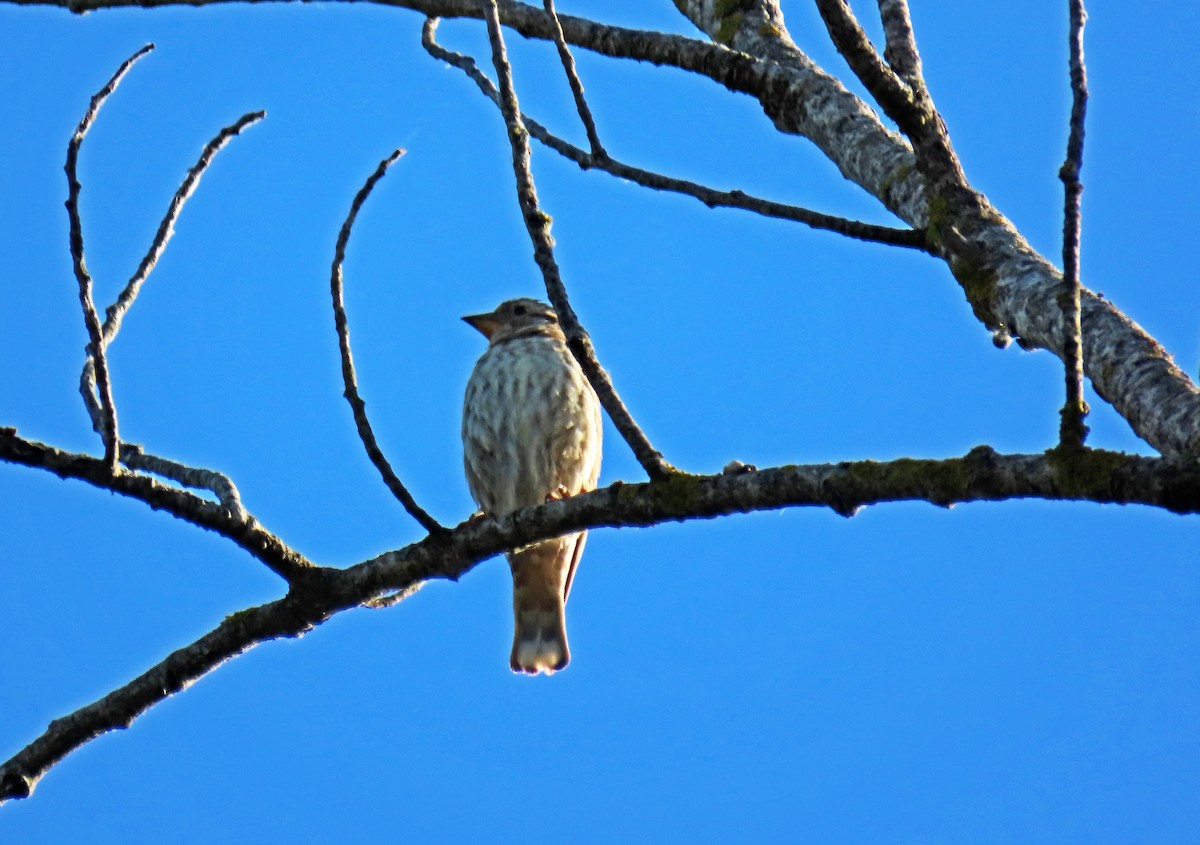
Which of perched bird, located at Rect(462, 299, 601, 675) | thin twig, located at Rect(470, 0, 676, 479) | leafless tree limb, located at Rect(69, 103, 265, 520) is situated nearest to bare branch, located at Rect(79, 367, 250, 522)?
leafless tree limb, located at Rect(69, 103, 265, 520)

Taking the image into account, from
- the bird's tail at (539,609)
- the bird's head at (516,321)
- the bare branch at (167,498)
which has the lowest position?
the bare branch at (167,498)

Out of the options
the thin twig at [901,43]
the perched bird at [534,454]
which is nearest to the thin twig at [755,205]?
the thin twig at [901,43]

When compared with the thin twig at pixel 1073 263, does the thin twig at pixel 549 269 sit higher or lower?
higher

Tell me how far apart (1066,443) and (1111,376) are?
409 mm

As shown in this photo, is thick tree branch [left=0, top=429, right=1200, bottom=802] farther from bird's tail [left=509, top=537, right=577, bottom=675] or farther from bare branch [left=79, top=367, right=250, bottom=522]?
bird's tail [left=509, top=537, right=577, bottom=675]

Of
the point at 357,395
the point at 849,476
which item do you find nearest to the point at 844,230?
the point at 849,476

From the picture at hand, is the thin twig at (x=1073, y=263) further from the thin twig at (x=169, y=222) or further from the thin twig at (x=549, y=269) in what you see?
the thin twig at (x=169, y=222)

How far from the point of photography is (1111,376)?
3000 millimetres

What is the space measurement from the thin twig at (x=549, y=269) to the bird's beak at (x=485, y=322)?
18.2 feet

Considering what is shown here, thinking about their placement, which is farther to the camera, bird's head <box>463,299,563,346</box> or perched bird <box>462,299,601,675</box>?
bird's head <box>463,299,563,346</box>

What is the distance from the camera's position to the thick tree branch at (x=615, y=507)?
261 centimetres

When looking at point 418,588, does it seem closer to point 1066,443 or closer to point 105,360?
point 105,360

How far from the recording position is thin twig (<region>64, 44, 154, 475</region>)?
Result: 349cm

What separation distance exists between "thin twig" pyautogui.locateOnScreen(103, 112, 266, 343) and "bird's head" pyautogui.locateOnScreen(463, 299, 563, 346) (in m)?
4.19
